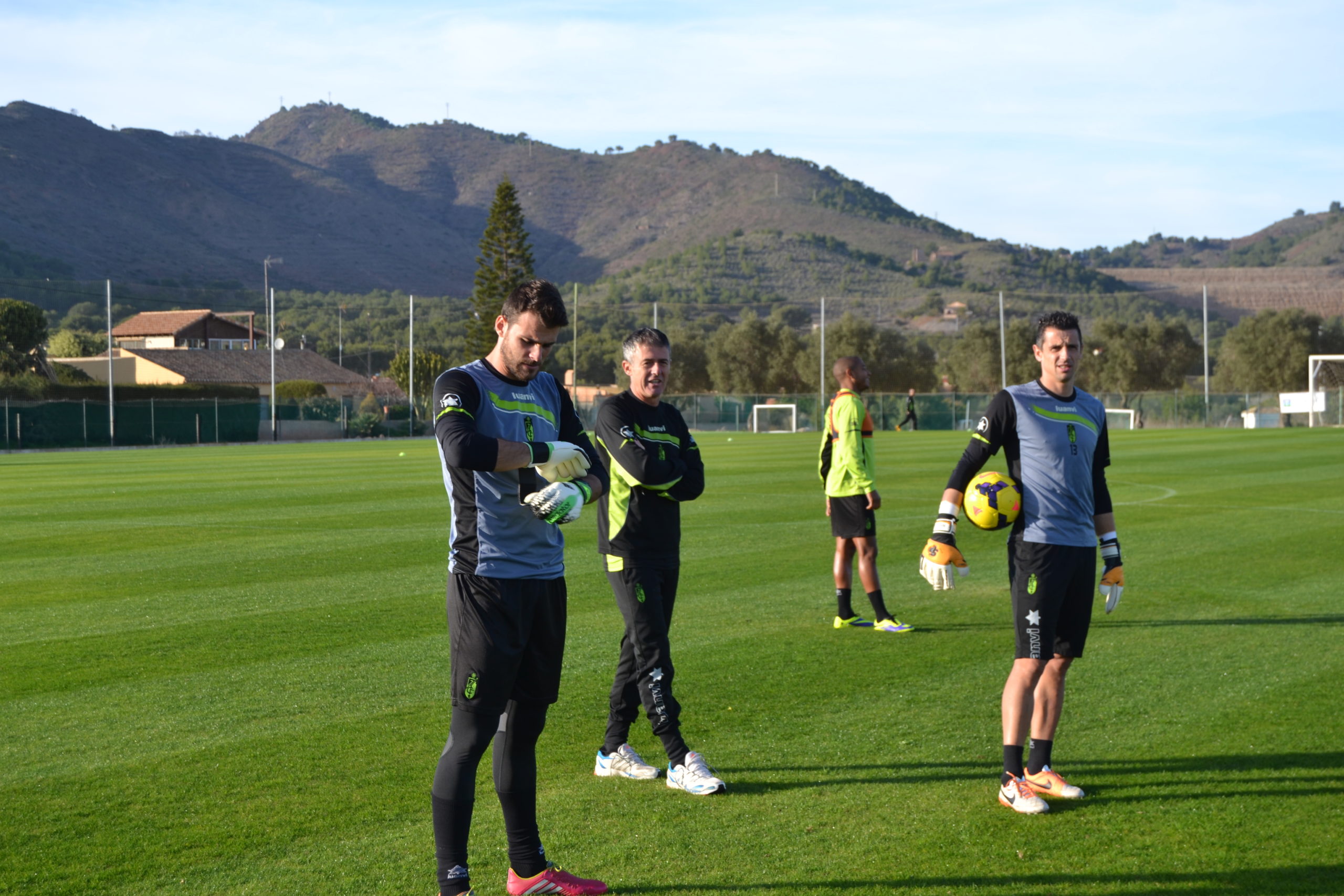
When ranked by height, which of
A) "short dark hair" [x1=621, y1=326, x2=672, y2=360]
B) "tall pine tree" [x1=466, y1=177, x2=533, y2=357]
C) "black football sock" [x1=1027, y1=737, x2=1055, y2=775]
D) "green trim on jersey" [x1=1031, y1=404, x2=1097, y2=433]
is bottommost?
"black football sock" [x1=1027, y1=737, x2=1055, y2=775]

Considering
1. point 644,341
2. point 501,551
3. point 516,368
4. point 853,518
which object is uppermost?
point 644,341

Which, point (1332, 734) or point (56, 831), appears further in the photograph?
point (1332, 734)

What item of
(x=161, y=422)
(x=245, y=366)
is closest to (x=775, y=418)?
(x=161, y=422)

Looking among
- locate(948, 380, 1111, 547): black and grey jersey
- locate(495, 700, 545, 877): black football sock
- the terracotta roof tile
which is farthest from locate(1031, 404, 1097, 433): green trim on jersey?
the terracotta roof tile

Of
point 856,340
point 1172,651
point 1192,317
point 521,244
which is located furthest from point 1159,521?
point 1192,317

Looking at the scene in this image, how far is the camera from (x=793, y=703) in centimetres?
697

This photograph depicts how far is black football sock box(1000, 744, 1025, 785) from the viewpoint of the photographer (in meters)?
5.27

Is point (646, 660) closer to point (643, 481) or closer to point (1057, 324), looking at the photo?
point (643, 481)

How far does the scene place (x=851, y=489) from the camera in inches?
380

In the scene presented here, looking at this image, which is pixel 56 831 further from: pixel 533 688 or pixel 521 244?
pixel 521 244

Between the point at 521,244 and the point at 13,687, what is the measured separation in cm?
6726

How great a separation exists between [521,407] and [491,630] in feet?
2.59

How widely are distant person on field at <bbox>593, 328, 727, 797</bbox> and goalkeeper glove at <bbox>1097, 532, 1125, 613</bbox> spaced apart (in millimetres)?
1975

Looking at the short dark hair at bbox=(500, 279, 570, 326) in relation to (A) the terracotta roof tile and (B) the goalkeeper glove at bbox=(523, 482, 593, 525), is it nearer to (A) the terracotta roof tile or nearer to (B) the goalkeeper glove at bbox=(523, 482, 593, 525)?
(B) the goalkeeper glove at bbox=(523, 482, 593, 525)
